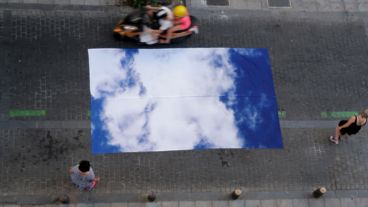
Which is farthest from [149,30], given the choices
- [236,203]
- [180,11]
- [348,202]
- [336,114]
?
[348,202]

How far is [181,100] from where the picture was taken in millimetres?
13789

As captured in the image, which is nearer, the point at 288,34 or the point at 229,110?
the point at 229,110

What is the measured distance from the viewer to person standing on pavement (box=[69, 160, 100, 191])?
10.8 metres

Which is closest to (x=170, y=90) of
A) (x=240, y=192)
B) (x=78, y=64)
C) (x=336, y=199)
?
(x=78, y=64)

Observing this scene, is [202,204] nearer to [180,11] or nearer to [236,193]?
[236,193]

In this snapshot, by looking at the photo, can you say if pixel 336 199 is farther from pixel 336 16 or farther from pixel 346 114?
pixel 336 16

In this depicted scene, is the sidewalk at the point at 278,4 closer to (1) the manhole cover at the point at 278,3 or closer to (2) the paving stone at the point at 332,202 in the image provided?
(1) the manhole cover at the point at 278,3

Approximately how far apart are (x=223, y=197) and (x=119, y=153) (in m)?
3.13

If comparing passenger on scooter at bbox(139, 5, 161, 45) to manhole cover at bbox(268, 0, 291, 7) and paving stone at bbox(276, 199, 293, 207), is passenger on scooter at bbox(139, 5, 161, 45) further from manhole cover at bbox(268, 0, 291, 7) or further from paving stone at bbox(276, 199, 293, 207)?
paving stone at bbox(276, 199, 293, 207)

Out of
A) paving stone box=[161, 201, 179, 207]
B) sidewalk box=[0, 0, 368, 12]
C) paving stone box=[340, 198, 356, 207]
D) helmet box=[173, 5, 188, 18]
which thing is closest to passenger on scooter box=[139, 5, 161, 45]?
helmet box=[173, 5, 188, 18]

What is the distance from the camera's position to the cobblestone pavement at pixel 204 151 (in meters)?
12.6

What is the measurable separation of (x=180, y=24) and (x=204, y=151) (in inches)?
154

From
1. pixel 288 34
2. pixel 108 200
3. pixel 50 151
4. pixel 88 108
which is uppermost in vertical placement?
pixel 288 34

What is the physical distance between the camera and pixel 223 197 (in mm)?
12797
